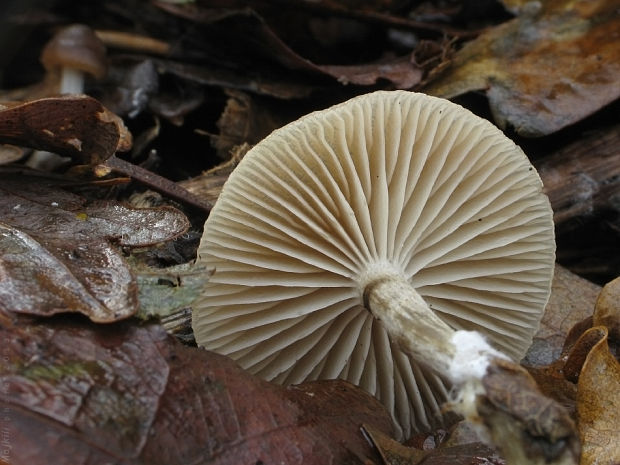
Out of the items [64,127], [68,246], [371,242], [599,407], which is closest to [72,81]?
[64,127]

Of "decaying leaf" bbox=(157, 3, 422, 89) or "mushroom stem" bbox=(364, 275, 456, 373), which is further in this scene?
"decaying leaf" bbox=(157, 3, 422, 89)

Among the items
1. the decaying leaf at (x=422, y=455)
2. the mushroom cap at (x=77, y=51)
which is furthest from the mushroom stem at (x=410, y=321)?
the mushroom cap at (x=77, y=51)

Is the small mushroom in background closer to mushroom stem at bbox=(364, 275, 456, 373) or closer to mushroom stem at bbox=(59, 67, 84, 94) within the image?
mushroom stem at bbox=(364, 275, 456, 373)

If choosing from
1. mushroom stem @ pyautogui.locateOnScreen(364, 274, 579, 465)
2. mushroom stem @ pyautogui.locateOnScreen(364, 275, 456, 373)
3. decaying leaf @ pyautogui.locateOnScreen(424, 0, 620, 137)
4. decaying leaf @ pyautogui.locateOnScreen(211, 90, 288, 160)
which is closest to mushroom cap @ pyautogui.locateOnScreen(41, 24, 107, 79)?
decaying leaf @ pyautogui.locateOnScreen(211, 90, 288, 160)

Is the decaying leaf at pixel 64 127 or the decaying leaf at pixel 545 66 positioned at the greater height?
the decaying leaf at pixel 545 66

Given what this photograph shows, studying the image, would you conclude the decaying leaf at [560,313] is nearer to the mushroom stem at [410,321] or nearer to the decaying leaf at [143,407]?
the mushroom stem at [410,321]

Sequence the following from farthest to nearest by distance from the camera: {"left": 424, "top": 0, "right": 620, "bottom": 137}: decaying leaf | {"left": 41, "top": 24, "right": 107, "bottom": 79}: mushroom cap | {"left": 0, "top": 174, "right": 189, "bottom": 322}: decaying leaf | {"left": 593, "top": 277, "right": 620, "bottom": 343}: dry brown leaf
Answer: {"left": 41, "top": 24, "right": 107, "bottom": 79}: mushroom cap
{"left": 424, "top": 0, "right": 620, "bottom": 137}: decaying leaf
{"left": 593, "top": 277, "right": 620, "bottom": 343}: dry brown leaf
{"left": 0, "top": 174, "right": 189, "bottom": 322}: decaying leaf

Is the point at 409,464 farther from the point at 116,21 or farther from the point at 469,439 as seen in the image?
the point at 116,21
